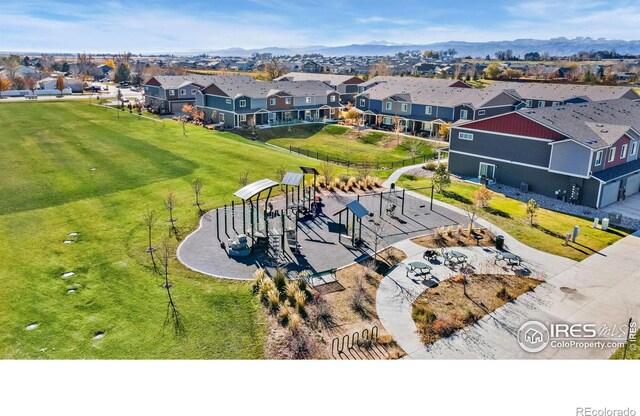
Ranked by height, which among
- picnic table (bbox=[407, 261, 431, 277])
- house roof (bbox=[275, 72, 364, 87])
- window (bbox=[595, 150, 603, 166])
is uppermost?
house roof (bbox=[275, 72, 364, 87])

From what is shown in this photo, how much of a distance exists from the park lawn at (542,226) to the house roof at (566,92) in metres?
40.1

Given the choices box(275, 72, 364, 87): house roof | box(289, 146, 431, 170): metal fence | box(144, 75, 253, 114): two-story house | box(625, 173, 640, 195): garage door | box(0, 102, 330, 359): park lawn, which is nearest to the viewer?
box(0, 102, 330, 359): park lawn

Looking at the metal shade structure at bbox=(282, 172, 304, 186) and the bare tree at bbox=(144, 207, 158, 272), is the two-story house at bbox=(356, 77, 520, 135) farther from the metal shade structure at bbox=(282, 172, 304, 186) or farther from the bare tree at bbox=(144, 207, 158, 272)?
the bare tree at bbox=(144, 207, 158, 272)

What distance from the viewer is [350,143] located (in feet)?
202

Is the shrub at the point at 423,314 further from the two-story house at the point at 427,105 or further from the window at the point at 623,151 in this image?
the two-story house at the point at 427,105

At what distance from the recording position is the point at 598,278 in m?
22.3

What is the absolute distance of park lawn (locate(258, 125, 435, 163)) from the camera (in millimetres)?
54781

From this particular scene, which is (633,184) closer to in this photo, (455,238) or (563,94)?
(455,238)

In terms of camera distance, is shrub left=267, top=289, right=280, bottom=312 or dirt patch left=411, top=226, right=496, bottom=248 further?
dirt patch left=411, top=226, right=496, bottom=248

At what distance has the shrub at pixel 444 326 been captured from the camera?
690 inches

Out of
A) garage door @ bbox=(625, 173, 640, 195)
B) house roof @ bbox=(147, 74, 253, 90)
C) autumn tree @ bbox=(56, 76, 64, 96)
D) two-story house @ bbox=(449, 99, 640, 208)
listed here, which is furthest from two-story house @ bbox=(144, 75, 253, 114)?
garage door @ bbox=(625, 173, 640, 195)

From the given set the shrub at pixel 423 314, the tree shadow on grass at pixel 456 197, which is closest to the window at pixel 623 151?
the tree shadow on grass at pixel 456 197

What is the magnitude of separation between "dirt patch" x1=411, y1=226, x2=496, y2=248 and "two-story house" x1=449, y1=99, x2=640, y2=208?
12.2 metres

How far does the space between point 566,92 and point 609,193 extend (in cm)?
4299
